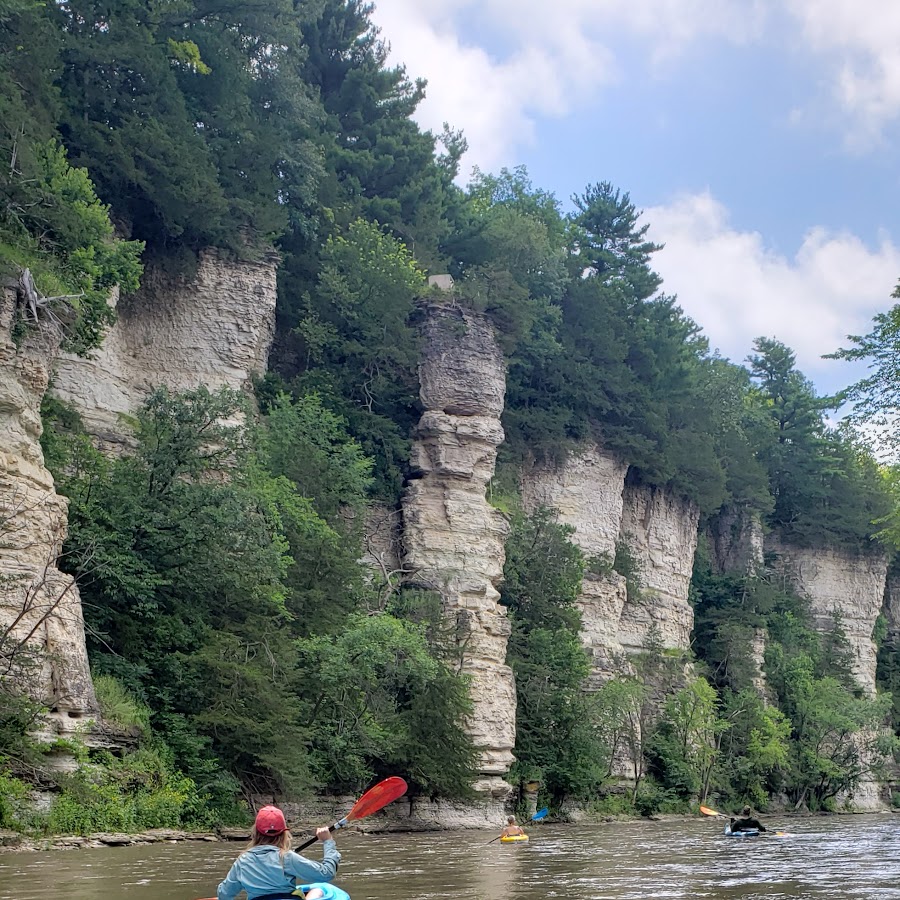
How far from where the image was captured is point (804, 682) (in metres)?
54.3

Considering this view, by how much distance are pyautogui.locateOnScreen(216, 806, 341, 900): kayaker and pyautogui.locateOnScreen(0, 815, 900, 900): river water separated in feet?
14.6

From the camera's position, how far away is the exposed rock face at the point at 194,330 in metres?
34.4

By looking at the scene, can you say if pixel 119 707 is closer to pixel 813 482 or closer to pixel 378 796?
pixel 378 796

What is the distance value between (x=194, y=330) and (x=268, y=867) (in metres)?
28.1

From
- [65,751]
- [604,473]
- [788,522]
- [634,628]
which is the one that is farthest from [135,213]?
[788,522]

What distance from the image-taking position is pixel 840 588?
62.8m

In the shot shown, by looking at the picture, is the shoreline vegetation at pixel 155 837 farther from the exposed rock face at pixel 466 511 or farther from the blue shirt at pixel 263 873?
the blue shirt at pixel 263 873

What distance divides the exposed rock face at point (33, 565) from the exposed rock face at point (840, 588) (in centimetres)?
4611

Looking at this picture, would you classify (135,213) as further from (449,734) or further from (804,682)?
(804,682)

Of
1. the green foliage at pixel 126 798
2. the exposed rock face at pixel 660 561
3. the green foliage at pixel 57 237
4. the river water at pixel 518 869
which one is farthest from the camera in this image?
the exposed rock face at pixel 660 561

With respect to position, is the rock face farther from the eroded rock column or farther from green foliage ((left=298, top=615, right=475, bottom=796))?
green foliage ((left=298, top=615, right=475, bottom=796))

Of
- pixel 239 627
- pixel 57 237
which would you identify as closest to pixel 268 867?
pixel 239 627

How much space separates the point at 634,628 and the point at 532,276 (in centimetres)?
1509

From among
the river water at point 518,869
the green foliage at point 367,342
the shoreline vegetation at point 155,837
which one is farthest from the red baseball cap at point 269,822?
the green foliage at point 367,342
